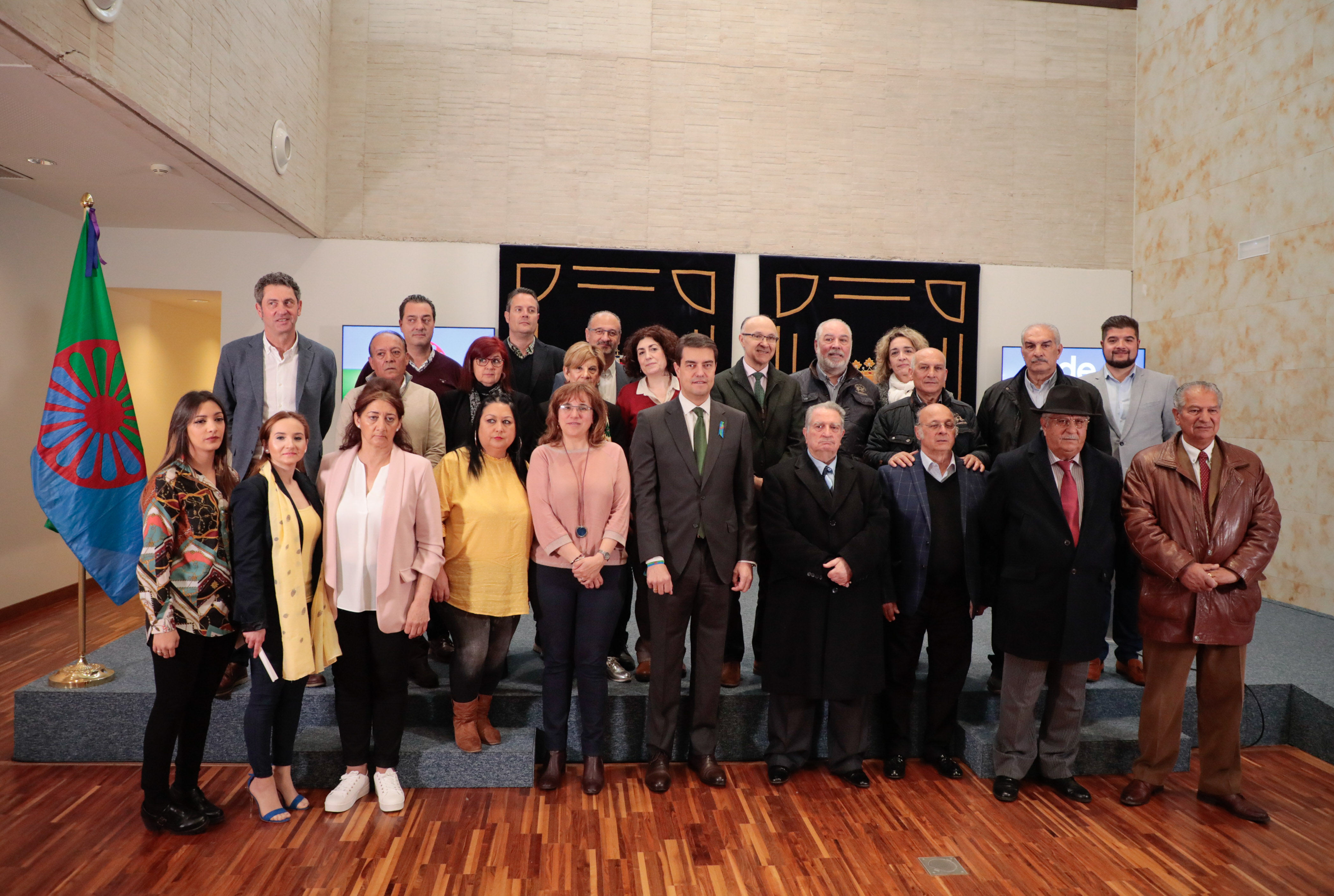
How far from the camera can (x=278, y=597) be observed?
284 centimetres

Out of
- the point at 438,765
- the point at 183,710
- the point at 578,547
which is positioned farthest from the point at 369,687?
the point at 578,547

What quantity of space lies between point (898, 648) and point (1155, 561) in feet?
3.31

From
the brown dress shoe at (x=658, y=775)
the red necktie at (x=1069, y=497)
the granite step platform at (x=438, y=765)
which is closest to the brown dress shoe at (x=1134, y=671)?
the red necktie at (x=1069, y=497)

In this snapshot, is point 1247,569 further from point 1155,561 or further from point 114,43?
point 114,43

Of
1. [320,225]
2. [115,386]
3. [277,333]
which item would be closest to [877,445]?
[277,333]

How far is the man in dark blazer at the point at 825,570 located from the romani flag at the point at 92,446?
2740mm

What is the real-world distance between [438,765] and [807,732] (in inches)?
58.3

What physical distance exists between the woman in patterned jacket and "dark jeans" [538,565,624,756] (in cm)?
110

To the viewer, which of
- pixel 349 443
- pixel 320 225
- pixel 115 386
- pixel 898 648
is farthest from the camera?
pixel 320 225

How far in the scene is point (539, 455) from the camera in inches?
125

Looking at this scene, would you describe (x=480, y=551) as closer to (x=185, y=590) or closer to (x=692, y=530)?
(x=692, y=530)

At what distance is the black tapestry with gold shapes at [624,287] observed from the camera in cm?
676

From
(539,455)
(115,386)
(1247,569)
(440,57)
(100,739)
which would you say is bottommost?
(100,739)

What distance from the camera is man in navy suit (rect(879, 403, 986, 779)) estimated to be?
10.9ft
